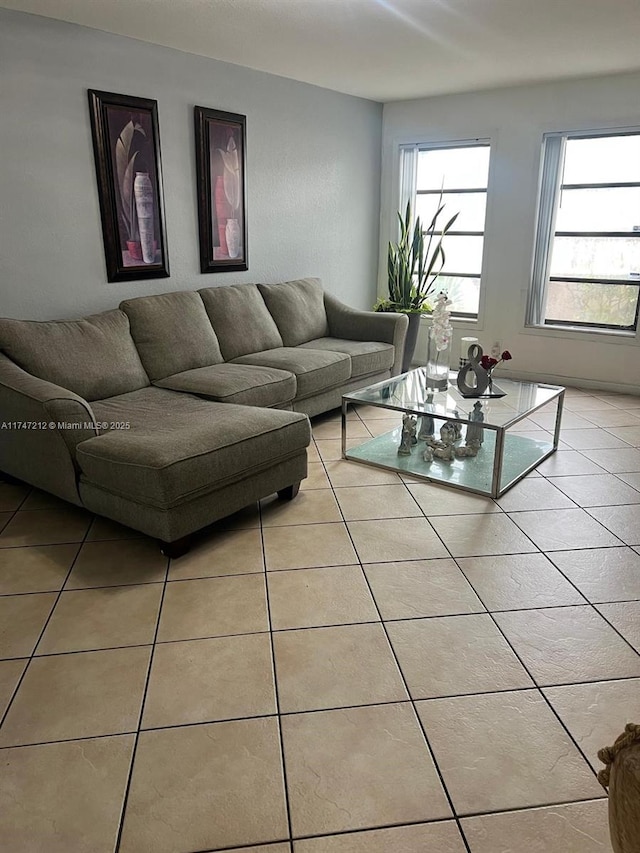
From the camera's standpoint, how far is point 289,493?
3172 millimetres

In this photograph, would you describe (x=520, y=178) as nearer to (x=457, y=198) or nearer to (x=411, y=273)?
(x=457, y=198)

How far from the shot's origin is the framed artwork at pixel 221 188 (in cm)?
422

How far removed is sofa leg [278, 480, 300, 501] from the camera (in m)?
3.17

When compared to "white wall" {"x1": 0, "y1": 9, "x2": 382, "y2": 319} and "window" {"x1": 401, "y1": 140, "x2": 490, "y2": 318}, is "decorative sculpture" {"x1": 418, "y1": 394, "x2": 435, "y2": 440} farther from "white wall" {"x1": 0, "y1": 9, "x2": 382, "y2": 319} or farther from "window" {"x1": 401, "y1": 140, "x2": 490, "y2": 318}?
"window" {"x1": 401, "y1": 140, "x2": 490, "y2": 318}

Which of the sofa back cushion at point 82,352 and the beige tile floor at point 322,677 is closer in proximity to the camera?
the beige tile floor at point 322,677

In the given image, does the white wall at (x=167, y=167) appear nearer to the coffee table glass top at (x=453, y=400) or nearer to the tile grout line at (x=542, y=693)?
the coffee table glass top at (x=453, y=400)

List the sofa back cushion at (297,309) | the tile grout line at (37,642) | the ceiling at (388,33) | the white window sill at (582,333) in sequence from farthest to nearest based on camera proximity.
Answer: the white window sill at (582,333) < the sofa back cushion at (297,309) < the ceiling at (388,33) < the tile grout line at (37,642)

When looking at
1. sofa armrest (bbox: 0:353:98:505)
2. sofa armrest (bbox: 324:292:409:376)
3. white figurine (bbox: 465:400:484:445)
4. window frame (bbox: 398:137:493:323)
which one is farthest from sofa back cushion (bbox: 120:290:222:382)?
window frame (bbox: 398:137:493:323)

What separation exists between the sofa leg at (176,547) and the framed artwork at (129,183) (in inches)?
75.6

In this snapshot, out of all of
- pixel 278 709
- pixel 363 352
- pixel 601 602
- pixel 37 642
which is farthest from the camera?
pixel 363 352

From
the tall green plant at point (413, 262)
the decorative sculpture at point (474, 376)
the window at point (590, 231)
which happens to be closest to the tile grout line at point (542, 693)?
the decorative sculpture at point (474, 376)

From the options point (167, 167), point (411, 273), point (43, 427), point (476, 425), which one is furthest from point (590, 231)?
point (43, 427)

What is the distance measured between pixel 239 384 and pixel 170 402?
0.42 meters

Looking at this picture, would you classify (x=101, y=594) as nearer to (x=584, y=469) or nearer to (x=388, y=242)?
(x=584, y=469)
